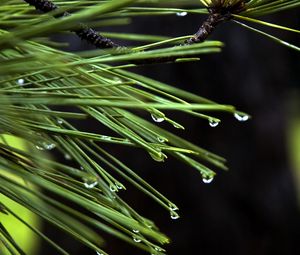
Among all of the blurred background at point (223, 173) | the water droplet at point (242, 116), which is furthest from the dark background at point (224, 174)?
the water droplet at point (242, 116)

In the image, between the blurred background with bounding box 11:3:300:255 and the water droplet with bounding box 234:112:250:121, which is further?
Answer: the blurred background with bounding box 11:3:300:255

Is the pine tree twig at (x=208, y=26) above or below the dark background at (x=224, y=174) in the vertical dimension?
below

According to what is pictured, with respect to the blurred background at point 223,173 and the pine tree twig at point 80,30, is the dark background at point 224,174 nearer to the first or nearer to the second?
the blurred background at point 223,173

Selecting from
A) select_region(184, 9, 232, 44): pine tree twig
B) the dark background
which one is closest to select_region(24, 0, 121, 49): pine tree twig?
select_region(184, 9, 232, 44): pine tree twig

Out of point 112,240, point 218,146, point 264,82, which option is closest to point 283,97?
point 264,82

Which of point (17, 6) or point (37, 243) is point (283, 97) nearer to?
point (37, 243)

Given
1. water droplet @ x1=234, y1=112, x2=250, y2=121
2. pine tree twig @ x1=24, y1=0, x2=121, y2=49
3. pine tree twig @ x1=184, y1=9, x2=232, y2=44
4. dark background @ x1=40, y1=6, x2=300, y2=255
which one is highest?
dark background @ x1=40, y1=6, x2=300, y2=255

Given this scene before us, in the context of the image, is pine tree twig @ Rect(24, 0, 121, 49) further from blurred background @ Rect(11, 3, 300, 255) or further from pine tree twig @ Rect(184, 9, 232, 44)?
blurred background @ Rect(11, 3, 300, 255)

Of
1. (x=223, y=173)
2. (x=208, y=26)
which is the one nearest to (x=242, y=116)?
(x=208, y=26)
